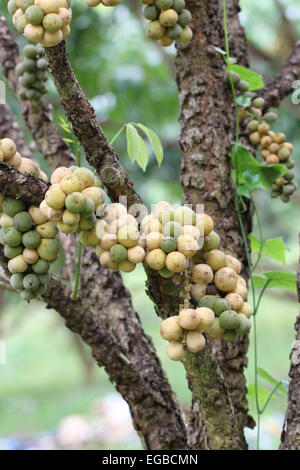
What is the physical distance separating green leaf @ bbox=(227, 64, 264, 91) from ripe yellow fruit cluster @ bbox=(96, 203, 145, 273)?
655mm

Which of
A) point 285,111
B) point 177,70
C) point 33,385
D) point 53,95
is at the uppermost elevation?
Answer: point 177,70

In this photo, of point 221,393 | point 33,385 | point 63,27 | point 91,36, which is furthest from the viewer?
point 33,385

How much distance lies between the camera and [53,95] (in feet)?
10.7

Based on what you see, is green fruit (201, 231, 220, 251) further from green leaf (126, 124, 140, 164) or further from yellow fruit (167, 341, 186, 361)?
green leaf (126, 124, 140, 164)

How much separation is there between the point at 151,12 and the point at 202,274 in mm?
528

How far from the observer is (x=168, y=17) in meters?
1.04

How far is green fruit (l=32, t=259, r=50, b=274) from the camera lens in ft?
2.77

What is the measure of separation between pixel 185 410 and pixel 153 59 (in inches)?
154

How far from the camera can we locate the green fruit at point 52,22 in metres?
0.72

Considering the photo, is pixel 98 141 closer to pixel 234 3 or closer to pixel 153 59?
pixel 234 3

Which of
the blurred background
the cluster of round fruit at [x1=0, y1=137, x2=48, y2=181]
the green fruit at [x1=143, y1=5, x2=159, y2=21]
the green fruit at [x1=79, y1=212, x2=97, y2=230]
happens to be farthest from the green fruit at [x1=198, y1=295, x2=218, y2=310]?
the blurred background

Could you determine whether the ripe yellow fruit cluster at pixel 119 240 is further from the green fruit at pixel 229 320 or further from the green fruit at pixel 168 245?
the green fruit at pixel 229 320

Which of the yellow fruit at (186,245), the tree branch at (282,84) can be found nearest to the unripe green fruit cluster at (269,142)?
the tree branch at (282,84)

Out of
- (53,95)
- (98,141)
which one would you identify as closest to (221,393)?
(98,141)
